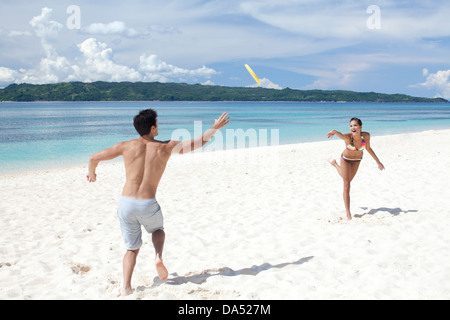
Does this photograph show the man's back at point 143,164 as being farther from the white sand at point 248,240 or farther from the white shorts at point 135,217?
the white sand at point 248,240

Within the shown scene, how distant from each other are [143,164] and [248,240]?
263cm

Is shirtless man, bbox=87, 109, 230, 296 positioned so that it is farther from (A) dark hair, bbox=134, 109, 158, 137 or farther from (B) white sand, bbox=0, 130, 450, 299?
(B) white sand, bbox=0, 130, 450, 299

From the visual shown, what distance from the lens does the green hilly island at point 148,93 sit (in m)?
161

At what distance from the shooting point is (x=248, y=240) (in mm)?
5652

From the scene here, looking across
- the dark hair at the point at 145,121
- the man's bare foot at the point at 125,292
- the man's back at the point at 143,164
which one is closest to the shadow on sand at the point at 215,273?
the man's bare foot at the point at 125,292

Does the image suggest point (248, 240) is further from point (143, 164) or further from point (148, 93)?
point (148, 93)

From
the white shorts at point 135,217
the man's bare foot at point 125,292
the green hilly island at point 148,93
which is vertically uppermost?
the green hilly island at point 148,93

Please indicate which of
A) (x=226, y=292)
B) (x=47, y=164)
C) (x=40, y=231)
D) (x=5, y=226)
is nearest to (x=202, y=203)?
(x=40, y=231)

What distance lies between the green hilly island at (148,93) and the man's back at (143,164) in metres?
166

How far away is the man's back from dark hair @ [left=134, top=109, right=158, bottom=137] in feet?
0.35

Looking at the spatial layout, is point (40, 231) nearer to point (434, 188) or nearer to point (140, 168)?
point (140, 168)

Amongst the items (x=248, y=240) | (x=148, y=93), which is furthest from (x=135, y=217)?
(x=148, y=93)

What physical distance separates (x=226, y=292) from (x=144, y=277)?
1.05 meters

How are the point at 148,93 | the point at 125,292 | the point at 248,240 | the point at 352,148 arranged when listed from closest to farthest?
1. the point at 125,292
2. the point at 248,240
3. the point at 352,148
4. the point at 148,93
